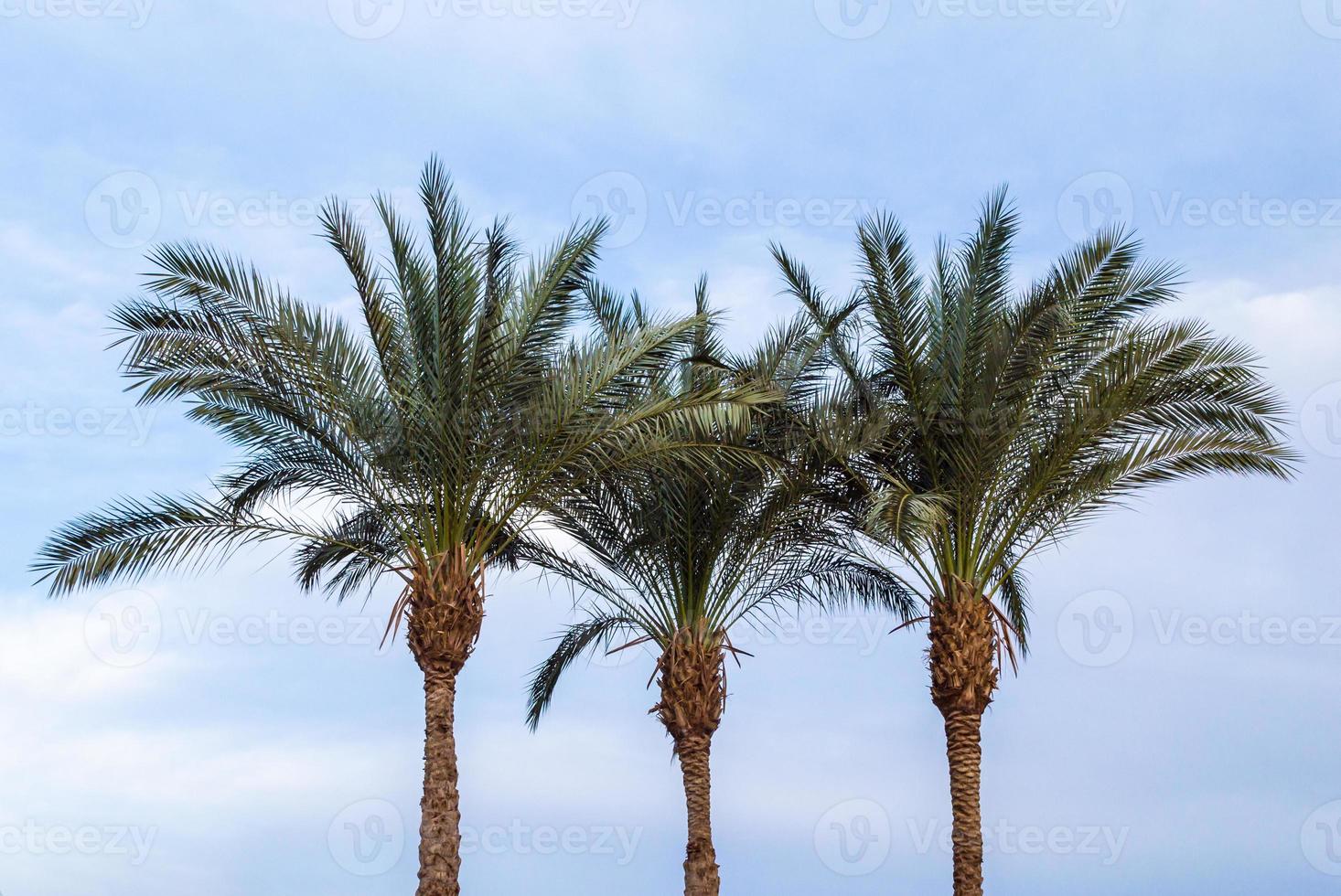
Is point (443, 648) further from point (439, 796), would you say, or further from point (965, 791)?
point (965, 791)

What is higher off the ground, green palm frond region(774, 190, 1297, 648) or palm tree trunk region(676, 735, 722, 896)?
green palm frond region(774, 190, 1297, 648)

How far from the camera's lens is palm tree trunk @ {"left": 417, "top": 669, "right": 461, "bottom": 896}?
15.9 metres

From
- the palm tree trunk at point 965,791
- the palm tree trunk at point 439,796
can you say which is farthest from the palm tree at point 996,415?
the palm tree trunk at point 439,796

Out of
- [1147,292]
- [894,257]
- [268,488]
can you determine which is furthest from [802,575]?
[268,488]

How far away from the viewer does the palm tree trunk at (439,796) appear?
52.0 ft

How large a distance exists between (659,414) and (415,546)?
3.27m

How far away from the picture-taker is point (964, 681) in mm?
18641

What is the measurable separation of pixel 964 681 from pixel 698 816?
400cm

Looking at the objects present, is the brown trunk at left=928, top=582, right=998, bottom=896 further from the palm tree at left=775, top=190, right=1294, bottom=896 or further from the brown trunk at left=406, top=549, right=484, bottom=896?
the brown trunk at left=406, top=549, right=484, bottom=896

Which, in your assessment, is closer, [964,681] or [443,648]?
[443,648]

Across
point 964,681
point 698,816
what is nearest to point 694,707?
point 698,816

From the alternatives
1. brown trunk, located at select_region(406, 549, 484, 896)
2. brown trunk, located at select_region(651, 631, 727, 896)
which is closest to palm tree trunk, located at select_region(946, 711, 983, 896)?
brown trunk, located at select_region(651, 631, 727, 896)

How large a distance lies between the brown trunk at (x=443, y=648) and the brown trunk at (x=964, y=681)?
6.09 metres

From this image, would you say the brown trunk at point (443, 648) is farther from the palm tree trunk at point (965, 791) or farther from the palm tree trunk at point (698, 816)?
the palm tree trunk at point (965, 791)
